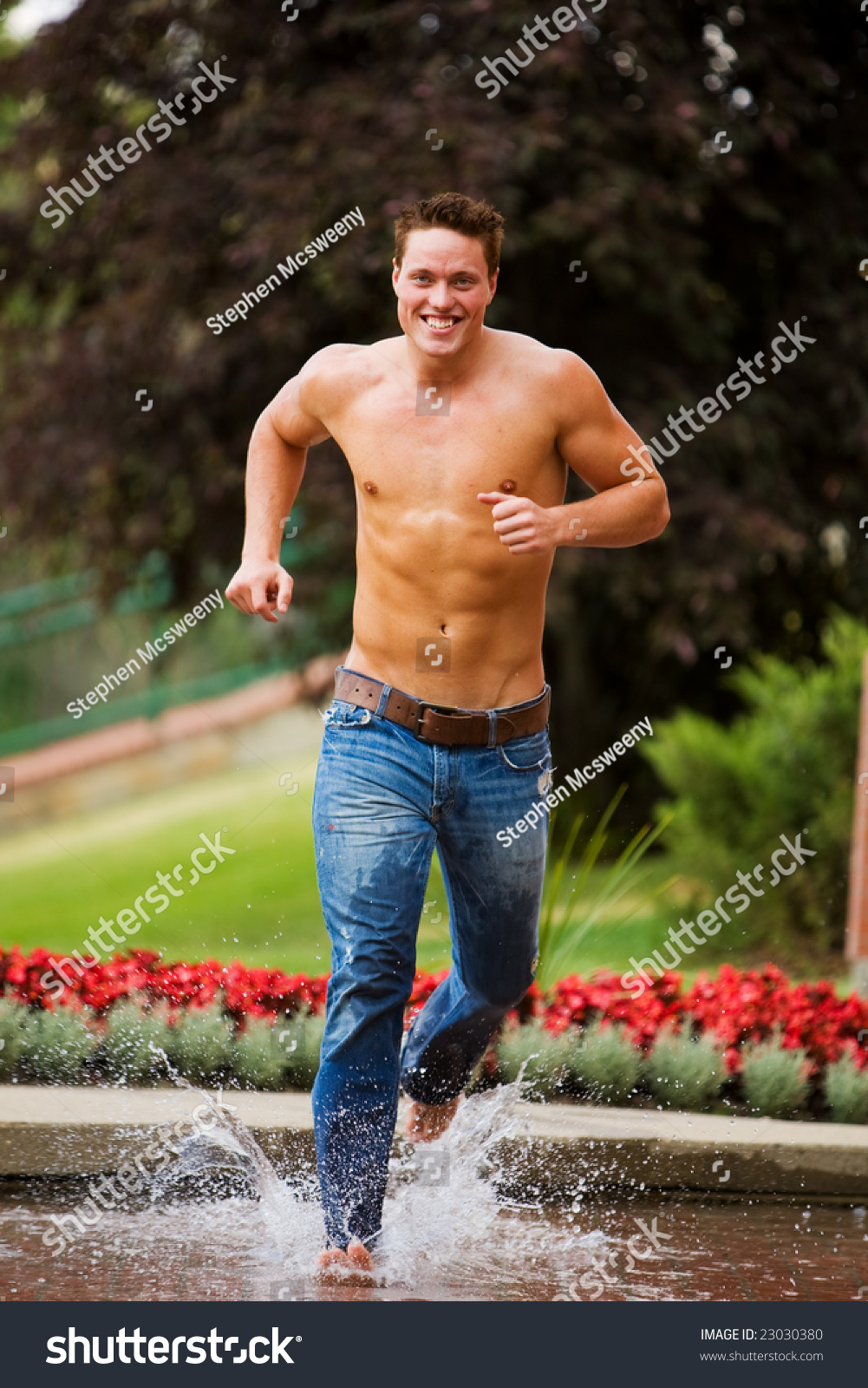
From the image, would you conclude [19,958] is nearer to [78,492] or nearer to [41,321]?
[78,492]

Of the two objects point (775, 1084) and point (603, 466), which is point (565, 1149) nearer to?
point (775, 1084)

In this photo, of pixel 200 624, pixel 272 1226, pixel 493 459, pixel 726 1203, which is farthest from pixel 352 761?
pixel 200 624

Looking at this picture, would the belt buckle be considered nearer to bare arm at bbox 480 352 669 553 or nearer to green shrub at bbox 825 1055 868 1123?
bare arm at bbox 480 352 669 553

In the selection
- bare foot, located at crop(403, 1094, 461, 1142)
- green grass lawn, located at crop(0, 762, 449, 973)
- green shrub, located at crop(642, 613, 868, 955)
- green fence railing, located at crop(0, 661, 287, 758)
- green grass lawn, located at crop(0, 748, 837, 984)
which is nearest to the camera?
bare foot, located at crop(403, 1094, 461, 1142)

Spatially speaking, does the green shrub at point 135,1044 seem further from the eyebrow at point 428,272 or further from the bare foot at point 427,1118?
the eyebrow at point 428,272

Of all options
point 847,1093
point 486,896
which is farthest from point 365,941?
point 847,1093

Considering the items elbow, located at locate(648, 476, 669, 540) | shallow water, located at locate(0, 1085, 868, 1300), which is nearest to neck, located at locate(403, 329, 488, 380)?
elbow, located at locate(648, 476, 669, 540)

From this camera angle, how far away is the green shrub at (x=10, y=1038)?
4.55 m

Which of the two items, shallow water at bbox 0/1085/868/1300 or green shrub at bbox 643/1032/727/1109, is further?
green shrub at bbox 643/1032/727/1109

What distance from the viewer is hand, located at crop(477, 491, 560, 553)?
10.9 ft

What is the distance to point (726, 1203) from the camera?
169 inches

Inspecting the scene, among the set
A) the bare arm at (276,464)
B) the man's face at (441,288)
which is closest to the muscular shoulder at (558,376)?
the man's face at (441,288)

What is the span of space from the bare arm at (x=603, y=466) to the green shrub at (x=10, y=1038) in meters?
2.03

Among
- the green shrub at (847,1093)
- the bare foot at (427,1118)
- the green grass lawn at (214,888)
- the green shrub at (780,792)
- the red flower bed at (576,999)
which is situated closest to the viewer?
the bare foot at (427,1118)
